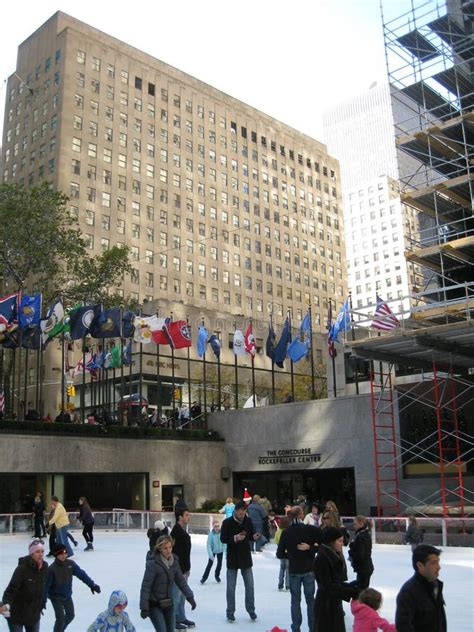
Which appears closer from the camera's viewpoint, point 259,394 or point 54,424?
point 54,424

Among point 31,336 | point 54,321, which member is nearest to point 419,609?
point 31,336

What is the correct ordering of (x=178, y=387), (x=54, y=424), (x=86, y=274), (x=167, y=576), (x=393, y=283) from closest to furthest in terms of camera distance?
(x=167, y=576) → (x=54, y=424) → (x=86, y=274) → (x=178, y=387) → (x=393, y=283)

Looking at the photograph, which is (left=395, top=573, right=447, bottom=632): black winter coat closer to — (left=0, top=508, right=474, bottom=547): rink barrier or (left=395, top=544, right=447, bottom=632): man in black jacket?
(left=395, top=544, right=447, bottom=632): man in black jacket

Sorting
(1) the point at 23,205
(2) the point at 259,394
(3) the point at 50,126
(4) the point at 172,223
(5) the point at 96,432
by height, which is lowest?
(5) the point at 96,432

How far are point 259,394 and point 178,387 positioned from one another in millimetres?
7400

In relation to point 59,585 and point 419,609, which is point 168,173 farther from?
point 419,609

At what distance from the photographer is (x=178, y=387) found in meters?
58.9

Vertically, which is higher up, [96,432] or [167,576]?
[96,432]

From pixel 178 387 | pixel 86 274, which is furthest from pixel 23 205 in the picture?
pixel 178 387

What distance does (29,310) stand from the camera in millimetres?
34094

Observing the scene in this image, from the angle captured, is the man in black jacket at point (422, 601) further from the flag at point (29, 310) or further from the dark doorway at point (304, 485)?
the flag at point (29, 310)

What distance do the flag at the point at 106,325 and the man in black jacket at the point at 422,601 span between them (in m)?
31.0

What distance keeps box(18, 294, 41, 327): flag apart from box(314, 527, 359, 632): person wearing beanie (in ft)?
92.6

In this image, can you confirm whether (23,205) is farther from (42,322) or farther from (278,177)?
(278,177)
